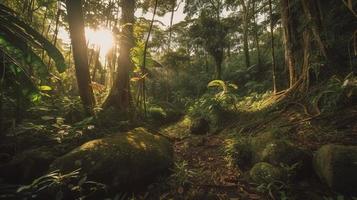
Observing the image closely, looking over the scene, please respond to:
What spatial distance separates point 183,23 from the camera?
2192 centimetres

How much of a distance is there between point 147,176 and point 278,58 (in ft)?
42.3

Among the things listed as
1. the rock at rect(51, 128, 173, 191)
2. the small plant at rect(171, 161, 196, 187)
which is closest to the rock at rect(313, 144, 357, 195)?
the small plant at rect(171, 161, 196, 187)

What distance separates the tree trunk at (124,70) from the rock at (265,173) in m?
4.86

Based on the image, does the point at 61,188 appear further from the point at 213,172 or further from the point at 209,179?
the point at 213,172

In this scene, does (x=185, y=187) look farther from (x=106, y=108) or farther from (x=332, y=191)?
(x=106, y=108)

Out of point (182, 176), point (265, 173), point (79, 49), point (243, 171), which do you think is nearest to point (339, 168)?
point (265, 173)

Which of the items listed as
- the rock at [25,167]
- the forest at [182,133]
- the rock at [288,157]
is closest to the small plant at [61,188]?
the forest at [182,133]

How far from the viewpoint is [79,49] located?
6270 millimetres

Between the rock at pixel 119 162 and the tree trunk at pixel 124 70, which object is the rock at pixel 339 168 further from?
the tree trunk at pixel 124 70

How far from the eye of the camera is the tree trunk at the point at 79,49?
20.3 ft

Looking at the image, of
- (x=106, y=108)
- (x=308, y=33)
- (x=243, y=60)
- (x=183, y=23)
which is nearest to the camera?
(x=308, y=33)

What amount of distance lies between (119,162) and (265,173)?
2258 millimetres

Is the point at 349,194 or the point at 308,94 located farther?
the point at 308,94

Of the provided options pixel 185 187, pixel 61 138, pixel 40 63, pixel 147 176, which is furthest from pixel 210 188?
pixel 40 63
